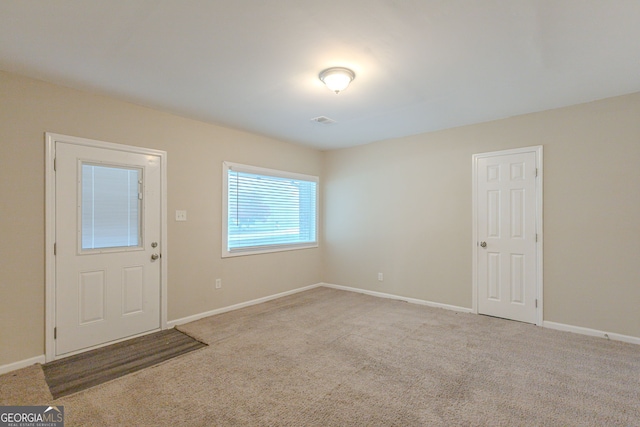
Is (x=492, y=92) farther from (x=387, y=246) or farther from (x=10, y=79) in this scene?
(x=10, y=79)

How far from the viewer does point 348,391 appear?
2.26 metres

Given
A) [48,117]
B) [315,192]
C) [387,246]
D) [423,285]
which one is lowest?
[423,285]

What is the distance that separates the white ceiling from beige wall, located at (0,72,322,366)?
237 mm

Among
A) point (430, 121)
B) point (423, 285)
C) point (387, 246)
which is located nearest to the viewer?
point (430, 121)

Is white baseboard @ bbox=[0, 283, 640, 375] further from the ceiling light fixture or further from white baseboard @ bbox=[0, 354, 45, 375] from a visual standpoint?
the ceiling light fixture

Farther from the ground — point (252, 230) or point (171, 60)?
point (171, 60)

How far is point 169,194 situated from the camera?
362 centimetres

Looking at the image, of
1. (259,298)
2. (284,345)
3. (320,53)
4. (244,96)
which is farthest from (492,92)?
(259,298)

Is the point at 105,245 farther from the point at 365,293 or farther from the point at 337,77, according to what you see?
the point at 365,293

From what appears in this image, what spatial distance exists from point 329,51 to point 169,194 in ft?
8.25

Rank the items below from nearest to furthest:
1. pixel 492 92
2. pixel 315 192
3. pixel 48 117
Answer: pixel 48 117 < pixel 492 92 < pixel 315 192

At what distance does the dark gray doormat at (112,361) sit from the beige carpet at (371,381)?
110mm

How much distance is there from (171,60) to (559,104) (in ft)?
13.0

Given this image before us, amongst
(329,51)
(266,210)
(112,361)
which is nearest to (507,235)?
(329,51)
